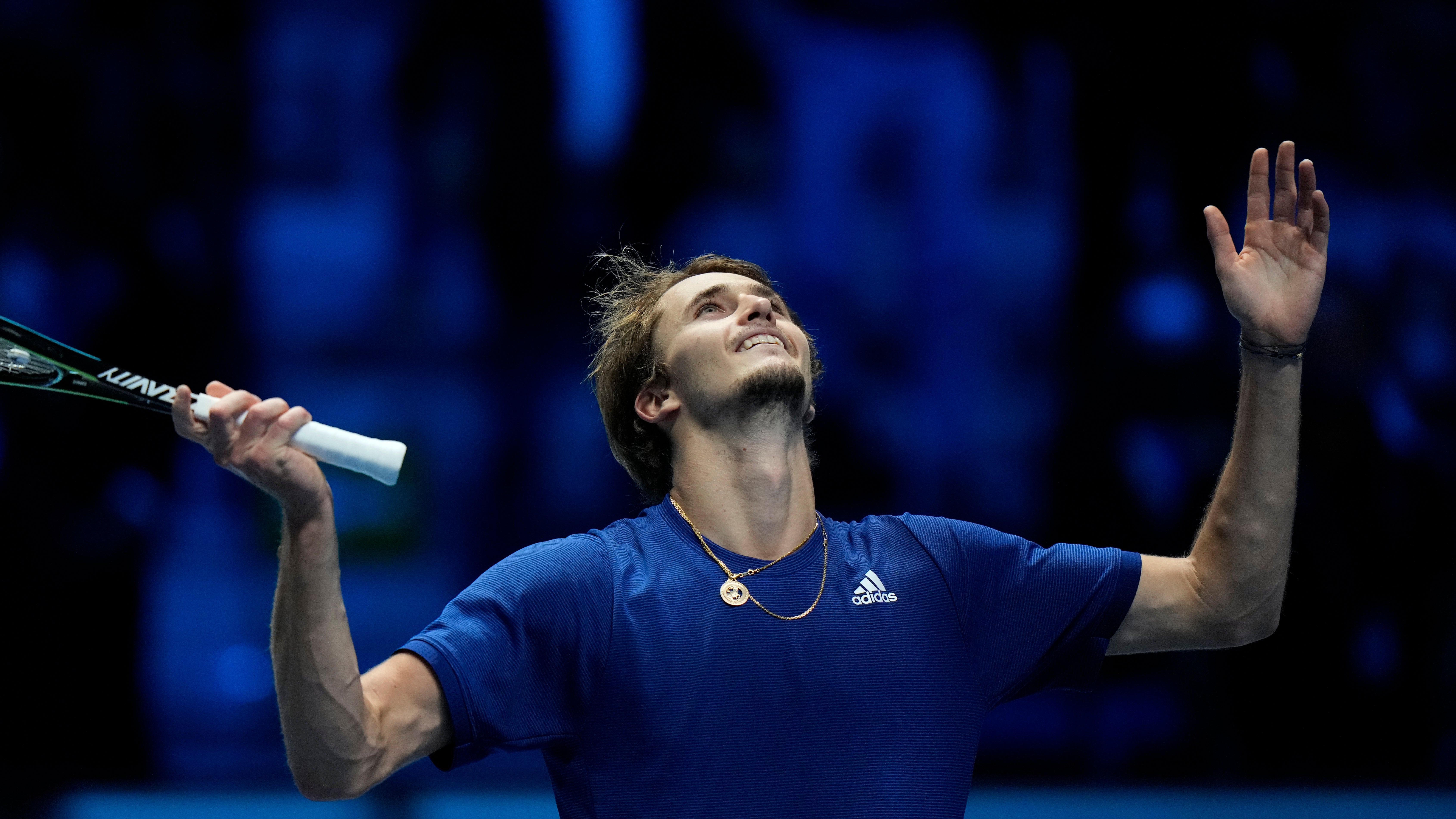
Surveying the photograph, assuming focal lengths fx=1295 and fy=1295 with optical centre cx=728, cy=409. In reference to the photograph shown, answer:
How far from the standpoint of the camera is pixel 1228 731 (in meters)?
4.54

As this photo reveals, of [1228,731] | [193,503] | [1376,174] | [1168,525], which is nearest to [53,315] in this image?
[193,503]

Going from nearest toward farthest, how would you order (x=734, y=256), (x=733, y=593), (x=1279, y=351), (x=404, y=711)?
(x=404, y=711) → (x=733, y=593) → (x=1279, y=351) → (x=734, y=256)

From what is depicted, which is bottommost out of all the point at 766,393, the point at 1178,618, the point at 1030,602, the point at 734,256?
the point at 1178,618

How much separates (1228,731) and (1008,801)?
82 centimetres

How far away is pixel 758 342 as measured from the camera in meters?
2.62

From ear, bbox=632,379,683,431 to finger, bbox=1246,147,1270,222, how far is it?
1.17m

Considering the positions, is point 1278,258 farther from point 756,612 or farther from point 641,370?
point 641,370

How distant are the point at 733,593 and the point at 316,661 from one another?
0.76 m

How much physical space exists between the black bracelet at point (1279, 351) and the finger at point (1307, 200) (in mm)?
229

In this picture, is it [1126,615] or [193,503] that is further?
[193,503]

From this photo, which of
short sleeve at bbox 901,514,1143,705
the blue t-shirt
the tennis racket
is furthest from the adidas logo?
the tennis racket

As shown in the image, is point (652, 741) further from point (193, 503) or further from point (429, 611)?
point (193, 503)

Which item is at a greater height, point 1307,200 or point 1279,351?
point 1307,200

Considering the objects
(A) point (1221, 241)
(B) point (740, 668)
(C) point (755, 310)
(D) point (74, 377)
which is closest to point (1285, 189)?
(A) point (1221, 241)
